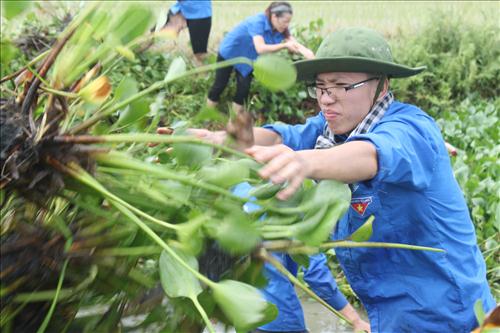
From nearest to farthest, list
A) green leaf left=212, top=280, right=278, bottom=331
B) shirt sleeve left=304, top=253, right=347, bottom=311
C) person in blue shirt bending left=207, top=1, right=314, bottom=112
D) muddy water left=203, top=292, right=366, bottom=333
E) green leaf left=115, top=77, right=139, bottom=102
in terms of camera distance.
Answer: green leaf left=212, top=280, right=278, bottom=331 → green leaf left=115, top=77, right=139, bottom=102 → shirt sleeve left=304, top=253, right=347, bottom=311 → muddy water left=203, top=292, right=366, bottom=333 → person in blue shirt bending left=207, top=1, right=314, bottom=112

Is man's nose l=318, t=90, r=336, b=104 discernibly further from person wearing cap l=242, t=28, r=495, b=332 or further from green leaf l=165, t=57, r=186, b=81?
green leaf l=165, t=57, r=186, b=81

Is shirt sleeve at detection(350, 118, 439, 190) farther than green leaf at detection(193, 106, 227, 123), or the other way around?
shirt sleeve at detection(350, 118, 439, 190)

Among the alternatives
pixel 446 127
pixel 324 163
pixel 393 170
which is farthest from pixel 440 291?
pixel 446 127

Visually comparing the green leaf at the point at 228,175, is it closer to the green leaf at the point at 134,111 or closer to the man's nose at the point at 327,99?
the green leaf at the point at 134,111

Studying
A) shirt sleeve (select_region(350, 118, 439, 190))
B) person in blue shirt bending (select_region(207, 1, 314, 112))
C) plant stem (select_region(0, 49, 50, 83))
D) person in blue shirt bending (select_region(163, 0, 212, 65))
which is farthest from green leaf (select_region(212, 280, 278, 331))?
person in blue shirt bending (select_region(163, 0, 212, 65))

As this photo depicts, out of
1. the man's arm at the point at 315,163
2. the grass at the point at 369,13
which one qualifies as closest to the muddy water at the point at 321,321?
the man's arm at the point at 315,163

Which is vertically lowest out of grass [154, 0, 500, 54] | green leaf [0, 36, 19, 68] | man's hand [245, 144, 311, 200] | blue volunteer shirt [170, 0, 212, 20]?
grass [154, 0, 500, 54]

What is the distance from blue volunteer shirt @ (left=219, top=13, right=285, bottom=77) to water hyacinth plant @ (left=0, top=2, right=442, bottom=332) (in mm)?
5512

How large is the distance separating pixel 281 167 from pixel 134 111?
26 cm

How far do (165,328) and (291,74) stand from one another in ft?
1.50

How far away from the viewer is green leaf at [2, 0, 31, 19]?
1.27 metres

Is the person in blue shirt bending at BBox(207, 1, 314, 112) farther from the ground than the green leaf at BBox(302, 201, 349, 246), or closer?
closer

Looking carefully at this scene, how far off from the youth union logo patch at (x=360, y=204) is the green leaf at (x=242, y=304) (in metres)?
0.96

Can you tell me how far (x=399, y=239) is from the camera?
2.17 metres
